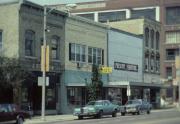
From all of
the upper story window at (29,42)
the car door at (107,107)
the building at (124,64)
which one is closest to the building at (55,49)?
the upper story window at (29,42)

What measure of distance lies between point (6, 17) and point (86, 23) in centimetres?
1227

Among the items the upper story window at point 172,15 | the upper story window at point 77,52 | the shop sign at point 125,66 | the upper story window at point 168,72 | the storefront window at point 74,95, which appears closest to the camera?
the storefront window at point 74,95

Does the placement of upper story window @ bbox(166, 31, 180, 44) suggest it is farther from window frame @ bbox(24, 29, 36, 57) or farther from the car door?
window frame @ bbox(24, 29, 36, 57)

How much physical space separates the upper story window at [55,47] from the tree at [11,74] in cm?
771

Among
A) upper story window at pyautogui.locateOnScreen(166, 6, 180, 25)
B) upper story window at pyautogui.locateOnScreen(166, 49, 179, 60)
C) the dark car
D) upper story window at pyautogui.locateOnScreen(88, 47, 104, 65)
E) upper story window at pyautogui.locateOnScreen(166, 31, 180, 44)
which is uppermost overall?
upper story window at pyautogui.locateOnScreen(166, 6, 180, 25)

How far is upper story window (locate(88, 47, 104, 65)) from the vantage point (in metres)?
57.0

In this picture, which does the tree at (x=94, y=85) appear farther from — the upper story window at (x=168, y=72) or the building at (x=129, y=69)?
the upper story window at (x=168, y=72)

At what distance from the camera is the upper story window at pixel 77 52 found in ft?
174

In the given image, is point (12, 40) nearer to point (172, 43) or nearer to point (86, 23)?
point (86, 23)

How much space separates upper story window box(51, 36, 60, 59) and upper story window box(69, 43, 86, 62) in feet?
7.22

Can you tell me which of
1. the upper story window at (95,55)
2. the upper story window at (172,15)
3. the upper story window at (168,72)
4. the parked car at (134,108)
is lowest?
the parked car at (134,108)

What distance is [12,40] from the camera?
1781 inches

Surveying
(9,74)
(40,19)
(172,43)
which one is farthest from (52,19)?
(172,43)

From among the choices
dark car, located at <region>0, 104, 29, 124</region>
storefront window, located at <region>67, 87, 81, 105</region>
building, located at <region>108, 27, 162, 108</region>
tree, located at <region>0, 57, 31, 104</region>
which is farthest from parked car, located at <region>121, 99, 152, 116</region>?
dark car, located at <region>0, 104, 29, 124</region>
